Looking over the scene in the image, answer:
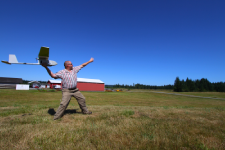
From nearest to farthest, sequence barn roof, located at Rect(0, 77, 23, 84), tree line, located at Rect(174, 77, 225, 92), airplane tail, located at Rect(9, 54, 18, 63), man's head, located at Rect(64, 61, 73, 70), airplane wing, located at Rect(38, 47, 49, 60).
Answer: airplane wing, located at Rect(38, 47, 49, 60)
man's head, located at Rect(64, 61, 73, 70)
airplane tail, located at Rect(9, 54, 18, 63)
barn roof, located at Rect(0, 77, 23, 84)
tree line, located at Rect(174, 77, 225, 92)

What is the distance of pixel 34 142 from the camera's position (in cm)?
220

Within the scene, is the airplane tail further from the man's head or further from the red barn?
the red barn

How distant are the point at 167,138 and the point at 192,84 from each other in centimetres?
10506

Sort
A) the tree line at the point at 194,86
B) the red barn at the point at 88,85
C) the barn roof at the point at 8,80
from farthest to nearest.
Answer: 1. the tree line at the point at 194,86
2. the barn roof at the point at 8,80
3. the red barn at the point at 88,85

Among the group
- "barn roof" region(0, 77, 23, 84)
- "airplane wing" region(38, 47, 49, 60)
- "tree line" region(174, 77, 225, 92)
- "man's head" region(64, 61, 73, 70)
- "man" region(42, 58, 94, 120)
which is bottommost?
"tree line" region(174, 77, 225, 92)

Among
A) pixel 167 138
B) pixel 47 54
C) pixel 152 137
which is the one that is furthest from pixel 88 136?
pixel 47 54

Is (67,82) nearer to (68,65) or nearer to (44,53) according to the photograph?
(68,65)

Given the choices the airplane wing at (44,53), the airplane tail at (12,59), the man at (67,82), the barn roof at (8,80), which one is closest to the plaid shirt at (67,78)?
the man at (67,82)

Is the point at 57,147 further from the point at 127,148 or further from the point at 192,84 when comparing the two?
the point at 192,84

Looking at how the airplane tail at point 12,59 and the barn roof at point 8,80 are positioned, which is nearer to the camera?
the airplane tail at point 12,59

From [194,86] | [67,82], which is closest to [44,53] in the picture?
[67,82]

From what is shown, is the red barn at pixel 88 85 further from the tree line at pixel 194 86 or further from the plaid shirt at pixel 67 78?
the tree line at pixel 194 86

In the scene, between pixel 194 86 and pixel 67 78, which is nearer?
pixel 67 78

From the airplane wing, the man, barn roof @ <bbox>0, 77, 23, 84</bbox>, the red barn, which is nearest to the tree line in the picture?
the red barn
